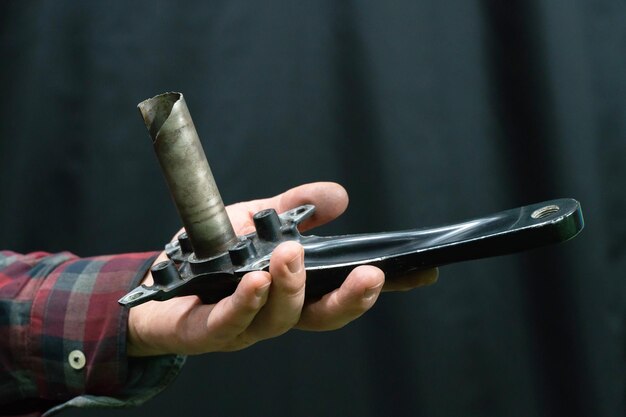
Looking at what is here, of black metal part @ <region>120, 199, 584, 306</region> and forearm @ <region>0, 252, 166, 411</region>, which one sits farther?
forearm @ <region>0, 252, 166, 411</region>

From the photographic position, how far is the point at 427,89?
0.71m

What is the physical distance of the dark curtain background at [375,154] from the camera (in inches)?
26.6

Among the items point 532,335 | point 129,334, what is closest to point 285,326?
point 129,334

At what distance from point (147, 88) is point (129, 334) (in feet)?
1.06

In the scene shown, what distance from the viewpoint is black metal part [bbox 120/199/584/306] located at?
1.29ft

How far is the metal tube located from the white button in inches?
6.3

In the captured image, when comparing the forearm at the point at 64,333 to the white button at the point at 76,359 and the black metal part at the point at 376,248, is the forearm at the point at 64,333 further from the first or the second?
the black metal part at the point at 376,248

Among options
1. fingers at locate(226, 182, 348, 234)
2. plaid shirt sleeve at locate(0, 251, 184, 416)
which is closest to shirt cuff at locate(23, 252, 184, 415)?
plaid shirt sleeve at locate(0, 251, 184, 416)

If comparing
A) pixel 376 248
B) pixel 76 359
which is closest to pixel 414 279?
pixel 376 248

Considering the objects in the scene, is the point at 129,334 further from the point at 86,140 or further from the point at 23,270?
the point at 86,140

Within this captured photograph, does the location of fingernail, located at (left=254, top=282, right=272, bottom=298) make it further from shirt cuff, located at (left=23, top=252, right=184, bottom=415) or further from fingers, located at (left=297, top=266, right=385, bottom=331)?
shirt cuff, located at (left=23, top=252, right=184, bottom=415)

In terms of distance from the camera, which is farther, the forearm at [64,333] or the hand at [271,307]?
the forearm at [64,333]

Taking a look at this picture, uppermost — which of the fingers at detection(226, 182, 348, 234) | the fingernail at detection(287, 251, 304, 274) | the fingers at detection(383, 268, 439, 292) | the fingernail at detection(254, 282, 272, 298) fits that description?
the fingers at detection(226, 182, 348, 234)

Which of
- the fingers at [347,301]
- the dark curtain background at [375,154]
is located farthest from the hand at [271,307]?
the dark curtain background at [375,154]
